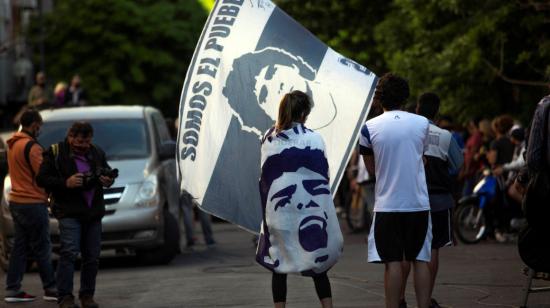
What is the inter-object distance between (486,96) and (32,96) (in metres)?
8.39

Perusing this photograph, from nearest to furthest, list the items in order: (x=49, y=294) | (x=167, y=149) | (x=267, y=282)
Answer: (x=49, y=294) < (x=267, y=282) < (x=167, y=149)

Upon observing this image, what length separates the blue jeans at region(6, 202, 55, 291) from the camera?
44.7 feet

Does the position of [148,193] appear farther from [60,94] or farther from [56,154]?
[60,94]

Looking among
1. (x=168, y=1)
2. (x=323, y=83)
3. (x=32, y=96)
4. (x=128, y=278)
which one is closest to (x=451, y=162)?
(x=323, y=83)

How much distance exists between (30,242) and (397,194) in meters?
5.30

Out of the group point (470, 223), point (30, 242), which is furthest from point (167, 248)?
point (470, 223)

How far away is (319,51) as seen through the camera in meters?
11.5

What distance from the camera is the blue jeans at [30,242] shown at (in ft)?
44.7

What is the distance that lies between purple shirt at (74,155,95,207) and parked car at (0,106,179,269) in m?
4.27

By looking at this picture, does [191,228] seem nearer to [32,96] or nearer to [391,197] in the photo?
[32,96]

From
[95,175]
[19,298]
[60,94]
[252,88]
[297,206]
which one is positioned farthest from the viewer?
[60,94]

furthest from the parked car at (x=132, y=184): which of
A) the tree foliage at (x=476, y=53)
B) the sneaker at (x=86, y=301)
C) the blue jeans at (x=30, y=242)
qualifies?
the tree foliage at (x=476, y=53)

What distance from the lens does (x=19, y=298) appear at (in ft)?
44.3

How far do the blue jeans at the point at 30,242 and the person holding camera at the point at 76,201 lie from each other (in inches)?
47.5
